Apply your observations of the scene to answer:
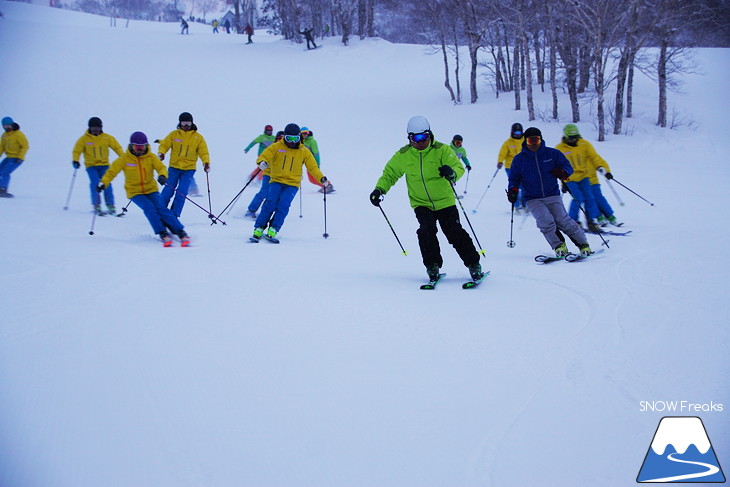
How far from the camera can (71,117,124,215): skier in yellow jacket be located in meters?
9.99

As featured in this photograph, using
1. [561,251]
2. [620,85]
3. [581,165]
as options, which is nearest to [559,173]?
[561,251]

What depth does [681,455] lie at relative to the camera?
2594 mm

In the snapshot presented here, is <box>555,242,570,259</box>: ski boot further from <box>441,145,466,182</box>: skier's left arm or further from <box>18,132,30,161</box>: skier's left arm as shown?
<box>18,132,30,161</box>: skier's left arm

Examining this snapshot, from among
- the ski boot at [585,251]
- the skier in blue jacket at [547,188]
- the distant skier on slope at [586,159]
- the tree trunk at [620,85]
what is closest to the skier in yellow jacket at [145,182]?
the skier in blue jacket at [547,188]

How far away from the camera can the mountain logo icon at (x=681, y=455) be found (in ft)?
8.07

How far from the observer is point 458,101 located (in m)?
27.3

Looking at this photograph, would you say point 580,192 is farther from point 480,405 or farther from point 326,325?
point 480,405

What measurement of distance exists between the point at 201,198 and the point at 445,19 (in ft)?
72.2

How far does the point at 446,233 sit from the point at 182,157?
17.5ft

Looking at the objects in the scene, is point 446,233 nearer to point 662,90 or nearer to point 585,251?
point 585,251

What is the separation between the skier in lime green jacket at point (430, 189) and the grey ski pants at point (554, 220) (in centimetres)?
152

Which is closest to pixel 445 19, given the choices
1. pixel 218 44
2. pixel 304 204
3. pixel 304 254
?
pixel 218 44

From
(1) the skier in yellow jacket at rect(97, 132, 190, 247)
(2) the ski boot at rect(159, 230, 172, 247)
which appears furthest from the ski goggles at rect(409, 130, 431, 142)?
(2) the ski boot at rect(159, 230, 172, 247)

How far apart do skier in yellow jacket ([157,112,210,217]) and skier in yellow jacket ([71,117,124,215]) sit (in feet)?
4.16
